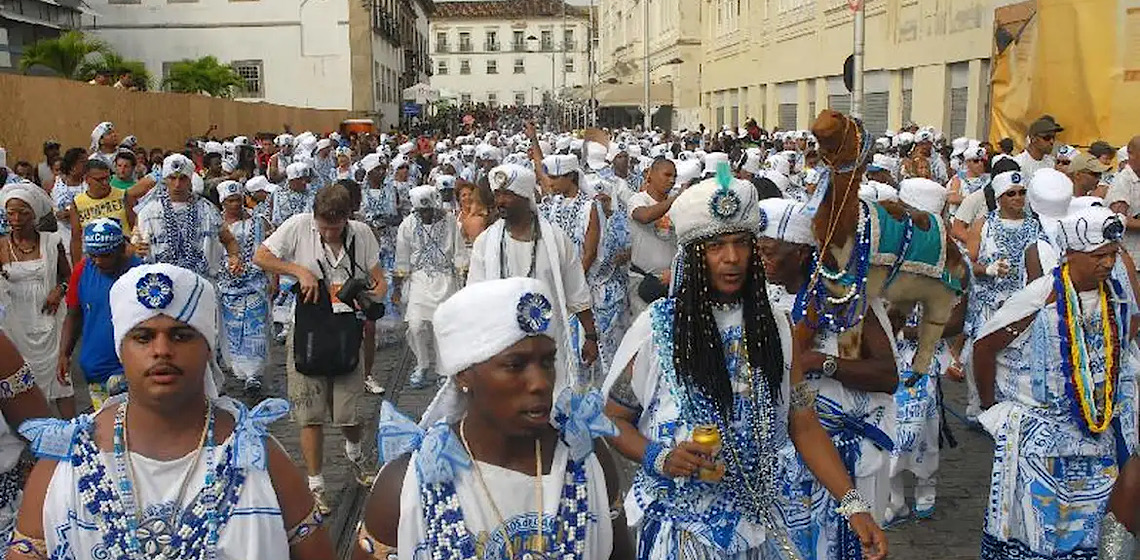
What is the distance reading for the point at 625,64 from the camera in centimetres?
7419

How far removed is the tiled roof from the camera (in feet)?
403

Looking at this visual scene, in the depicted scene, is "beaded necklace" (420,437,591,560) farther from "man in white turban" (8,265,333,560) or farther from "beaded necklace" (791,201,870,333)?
"beaded necklace" (791,201,870,333)

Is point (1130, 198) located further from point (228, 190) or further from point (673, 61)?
point (673, 61)

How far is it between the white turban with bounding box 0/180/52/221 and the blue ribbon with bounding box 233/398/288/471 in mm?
4818

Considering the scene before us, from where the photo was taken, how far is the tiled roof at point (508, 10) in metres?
123

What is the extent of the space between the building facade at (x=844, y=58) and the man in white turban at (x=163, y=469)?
21.7 meters

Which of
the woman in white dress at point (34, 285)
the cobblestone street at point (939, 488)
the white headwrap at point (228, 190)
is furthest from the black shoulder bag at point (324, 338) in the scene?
the white headwrap at point (228, 190)

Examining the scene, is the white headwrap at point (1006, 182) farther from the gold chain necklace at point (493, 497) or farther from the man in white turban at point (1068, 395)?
the gold chain necklace at point (493, 497)

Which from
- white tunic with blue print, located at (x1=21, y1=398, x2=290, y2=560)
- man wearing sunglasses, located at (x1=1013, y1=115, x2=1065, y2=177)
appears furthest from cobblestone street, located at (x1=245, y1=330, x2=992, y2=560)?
white tunic with blue print, located at (x1=21, y1=398, x2=290, y2=560)

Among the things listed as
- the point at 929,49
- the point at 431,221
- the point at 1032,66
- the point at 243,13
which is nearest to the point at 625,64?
the point at 243,13

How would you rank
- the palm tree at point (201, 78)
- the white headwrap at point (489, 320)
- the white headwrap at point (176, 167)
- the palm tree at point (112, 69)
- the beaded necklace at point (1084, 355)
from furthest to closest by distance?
the palm tree at point (201, 78), the palm tree at point (112, 69), the white headwrap at point (176, 167), the beaded necklace at point (1084, 355), the white headwrap at point (489, 320)

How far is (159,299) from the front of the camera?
2908 millimetres

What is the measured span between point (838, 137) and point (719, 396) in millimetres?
1465

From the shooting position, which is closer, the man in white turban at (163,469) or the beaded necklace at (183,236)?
the man in white turban at (163,469)
